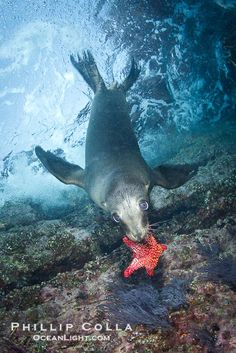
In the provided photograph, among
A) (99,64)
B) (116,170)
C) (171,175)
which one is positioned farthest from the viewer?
(99,64)

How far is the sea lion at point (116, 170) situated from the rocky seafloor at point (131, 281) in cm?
82

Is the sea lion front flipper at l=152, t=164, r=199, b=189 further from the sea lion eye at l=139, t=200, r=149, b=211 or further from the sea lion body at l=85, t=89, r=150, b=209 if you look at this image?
the sea lion eye at l=139, t=200, r=149, b=211

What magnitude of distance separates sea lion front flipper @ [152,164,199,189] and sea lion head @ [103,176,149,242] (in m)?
1.43

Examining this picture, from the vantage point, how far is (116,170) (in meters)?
4.92

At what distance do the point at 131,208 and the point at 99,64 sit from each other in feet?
27.0

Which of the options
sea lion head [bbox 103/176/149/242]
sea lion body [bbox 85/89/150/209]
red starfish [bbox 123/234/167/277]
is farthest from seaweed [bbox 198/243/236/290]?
sea lion body [bbox 85/89/150/209]

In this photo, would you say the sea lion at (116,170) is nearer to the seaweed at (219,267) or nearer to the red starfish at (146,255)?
the red starfish at (146,255)

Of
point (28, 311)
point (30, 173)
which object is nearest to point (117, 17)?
point (30, 173)

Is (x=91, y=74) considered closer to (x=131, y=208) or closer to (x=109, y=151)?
(x=109, y=151)

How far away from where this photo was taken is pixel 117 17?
10086 mm

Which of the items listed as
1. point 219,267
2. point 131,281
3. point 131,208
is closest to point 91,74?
point 131,208

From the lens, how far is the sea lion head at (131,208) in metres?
3.86

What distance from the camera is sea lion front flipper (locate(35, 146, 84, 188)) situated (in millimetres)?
6443

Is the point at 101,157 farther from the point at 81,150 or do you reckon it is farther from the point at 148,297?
the point at 81,150
